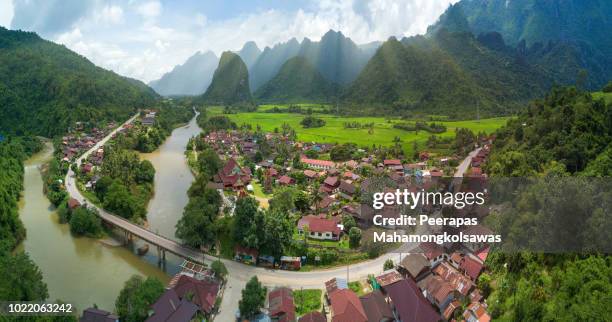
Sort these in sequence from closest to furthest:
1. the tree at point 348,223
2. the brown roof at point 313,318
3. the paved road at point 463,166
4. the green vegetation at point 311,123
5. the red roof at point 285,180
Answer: the brown roof at point 313,318
the tree at point 348,223
the red roof at point 285,180
the paved road at point 463,166
the green vegetation at point 311,123

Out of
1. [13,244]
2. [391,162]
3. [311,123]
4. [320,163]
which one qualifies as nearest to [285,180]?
[320,163]

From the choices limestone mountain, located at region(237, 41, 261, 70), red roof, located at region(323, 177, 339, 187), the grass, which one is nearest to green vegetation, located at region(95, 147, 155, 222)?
red roof, located at region(323, 177, 339, 187)

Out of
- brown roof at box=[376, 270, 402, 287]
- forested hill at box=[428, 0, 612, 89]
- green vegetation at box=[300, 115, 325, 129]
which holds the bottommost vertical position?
brown roof at box=[376, 270, 402, 287]

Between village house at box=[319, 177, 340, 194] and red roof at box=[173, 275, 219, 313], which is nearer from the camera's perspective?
red roof at box=[173, 275, 219, 313]

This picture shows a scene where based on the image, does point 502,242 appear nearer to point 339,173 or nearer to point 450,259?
point 450,259

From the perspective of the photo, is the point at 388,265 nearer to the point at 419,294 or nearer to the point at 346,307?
the point at 419,294

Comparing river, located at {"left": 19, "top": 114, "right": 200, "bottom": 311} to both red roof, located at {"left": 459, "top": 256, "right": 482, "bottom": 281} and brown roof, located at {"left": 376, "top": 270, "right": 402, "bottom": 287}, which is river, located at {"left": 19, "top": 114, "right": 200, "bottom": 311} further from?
red roof, located at {"left": 459, "top": 256, "right": 482, "bottom": 281}

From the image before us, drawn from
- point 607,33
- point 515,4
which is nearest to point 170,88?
point 515,4

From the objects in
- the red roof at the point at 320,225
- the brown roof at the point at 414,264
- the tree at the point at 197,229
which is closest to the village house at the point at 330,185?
the red roof at the point at 320,225

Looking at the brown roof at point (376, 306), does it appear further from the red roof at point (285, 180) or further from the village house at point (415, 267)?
the red roof at point (285, 180)
